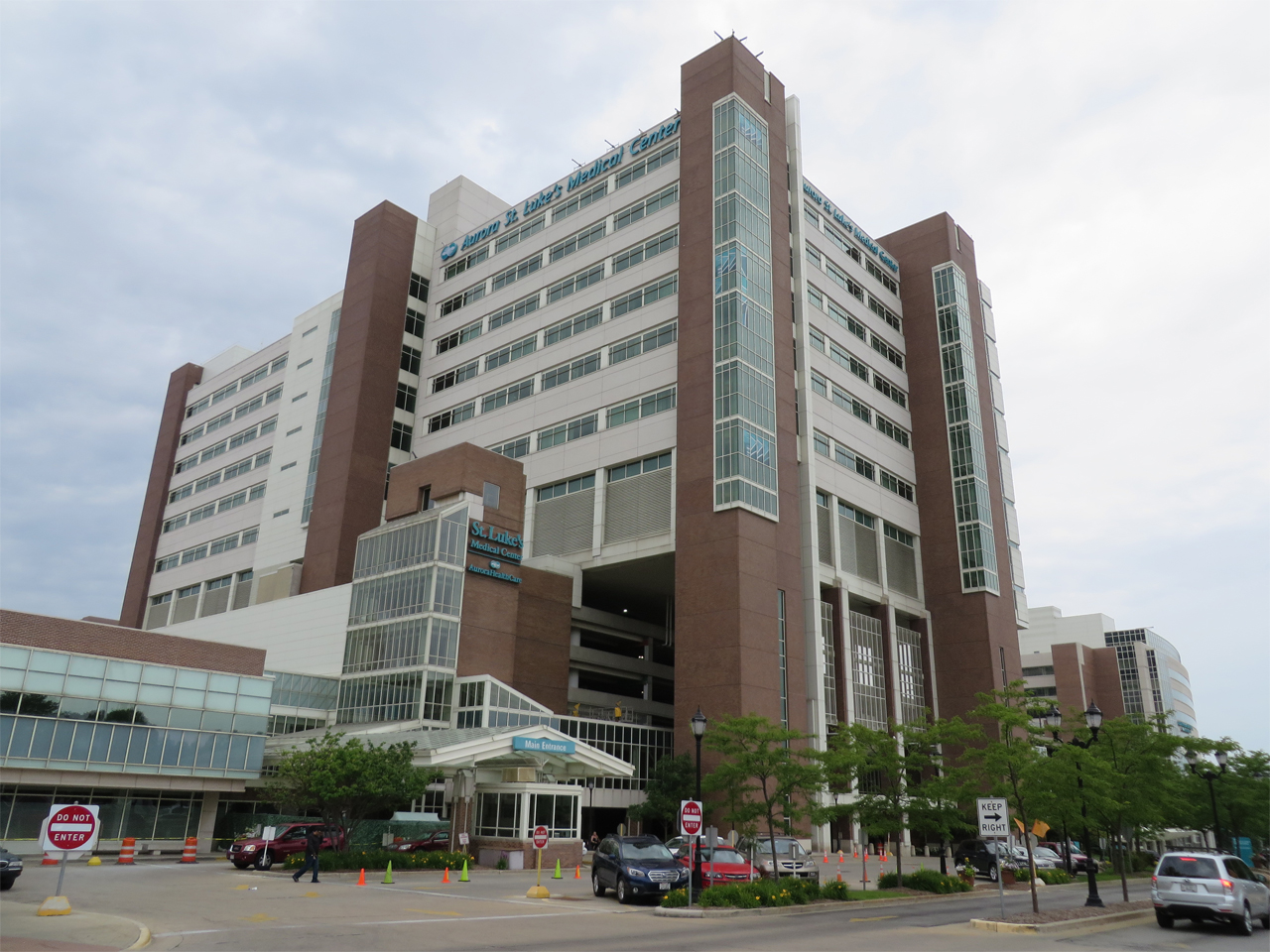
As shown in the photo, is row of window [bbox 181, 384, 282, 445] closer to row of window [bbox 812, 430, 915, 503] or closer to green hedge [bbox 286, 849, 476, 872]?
row of window [bbox 812, 430, 915, 503]

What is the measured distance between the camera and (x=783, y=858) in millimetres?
35375

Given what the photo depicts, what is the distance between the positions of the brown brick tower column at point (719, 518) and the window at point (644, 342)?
6.67 feet

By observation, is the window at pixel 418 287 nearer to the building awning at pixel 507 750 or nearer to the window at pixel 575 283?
the window at pixel 575 283

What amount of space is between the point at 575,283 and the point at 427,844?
45198 millimetres

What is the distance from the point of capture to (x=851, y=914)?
2494cm

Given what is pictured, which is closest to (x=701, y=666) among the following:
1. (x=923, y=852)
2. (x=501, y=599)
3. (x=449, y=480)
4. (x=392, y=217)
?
(x=501, y=599)

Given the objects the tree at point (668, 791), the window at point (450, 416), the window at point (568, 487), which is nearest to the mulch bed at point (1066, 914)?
the tree at point (668, 791)

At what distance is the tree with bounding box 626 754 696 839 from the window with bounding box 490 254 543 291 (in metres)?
42.1

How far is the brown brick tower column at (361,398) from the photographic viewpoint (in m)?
76.2

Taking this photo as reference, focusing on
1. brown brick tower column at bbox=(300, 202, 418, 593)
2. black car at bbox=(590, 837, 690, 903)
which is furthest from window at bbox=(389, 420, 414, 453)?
black car at bbox=(590, 837, 690, 903)

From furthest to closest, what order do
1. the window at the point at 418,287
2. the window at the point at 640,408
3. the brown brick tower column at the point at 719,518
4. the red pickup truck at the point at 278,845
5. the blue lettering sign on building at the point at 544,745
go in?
1. the window at the point at 418,287
2. the window at the point at 640,408
3. the brown brick tower column at the point at 719,518
4. the blue lettering sign on building at the point at 544,745
5. the red pickup truck at the point at 278,845

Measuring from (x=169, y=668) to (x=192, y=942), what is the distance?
3516 centimetres

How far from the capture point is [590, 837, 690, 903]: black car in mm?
26375

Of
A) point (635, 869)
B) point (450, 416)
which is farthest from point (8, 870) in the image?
point (450, 416)
